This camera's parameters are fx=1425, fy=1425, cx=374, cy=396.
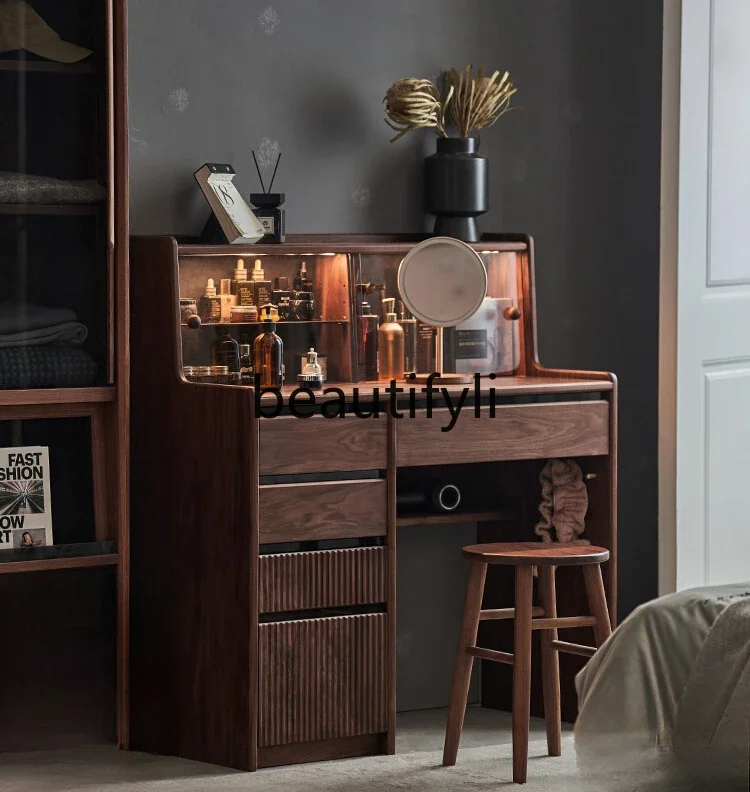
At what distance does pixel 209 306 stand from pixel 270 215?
11.2 inches

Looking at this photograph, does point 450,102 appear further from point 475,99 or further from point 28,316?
point 28,316

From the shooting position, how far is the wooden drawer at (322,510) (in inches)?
132

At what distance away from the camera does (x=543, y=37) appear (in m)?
4.12

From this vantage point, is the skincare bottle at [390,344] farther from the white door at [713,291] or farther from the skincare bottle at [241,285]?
the white door at [713,291]

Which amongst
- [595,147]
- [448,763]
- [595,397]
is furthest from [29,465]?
[595,147]

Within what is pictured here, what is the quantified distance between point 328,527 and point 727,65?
1831 mm

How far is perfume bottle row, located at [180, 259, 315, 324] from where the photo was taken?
3613 millimetres

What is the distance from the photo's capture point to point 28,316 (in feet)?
11.1

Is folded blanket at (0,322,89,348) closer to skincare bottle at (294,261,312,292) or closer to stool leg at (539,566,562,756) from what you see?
skincare bottle at (294,261,312,292)

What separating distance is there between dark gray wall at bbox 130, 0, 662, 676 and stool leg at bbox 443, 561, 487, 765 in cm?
65

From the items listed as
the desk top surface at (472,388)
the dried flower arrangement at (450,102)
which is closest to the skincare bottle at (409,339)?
the desk top surface at (472,388)

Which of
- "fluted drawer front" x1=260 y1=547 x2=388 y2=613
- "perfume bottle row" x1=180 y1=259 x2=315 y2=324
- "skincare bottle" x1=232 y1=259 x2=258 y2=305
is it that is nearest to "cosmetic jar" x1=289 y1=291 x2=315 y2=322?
"perfume bottle row" x1=180 y1=259 x2=315 y2=324

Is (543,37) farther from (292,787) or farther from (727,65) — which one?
(292,787)

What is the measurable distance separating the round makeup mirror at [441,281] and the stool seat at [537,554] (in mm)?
500
